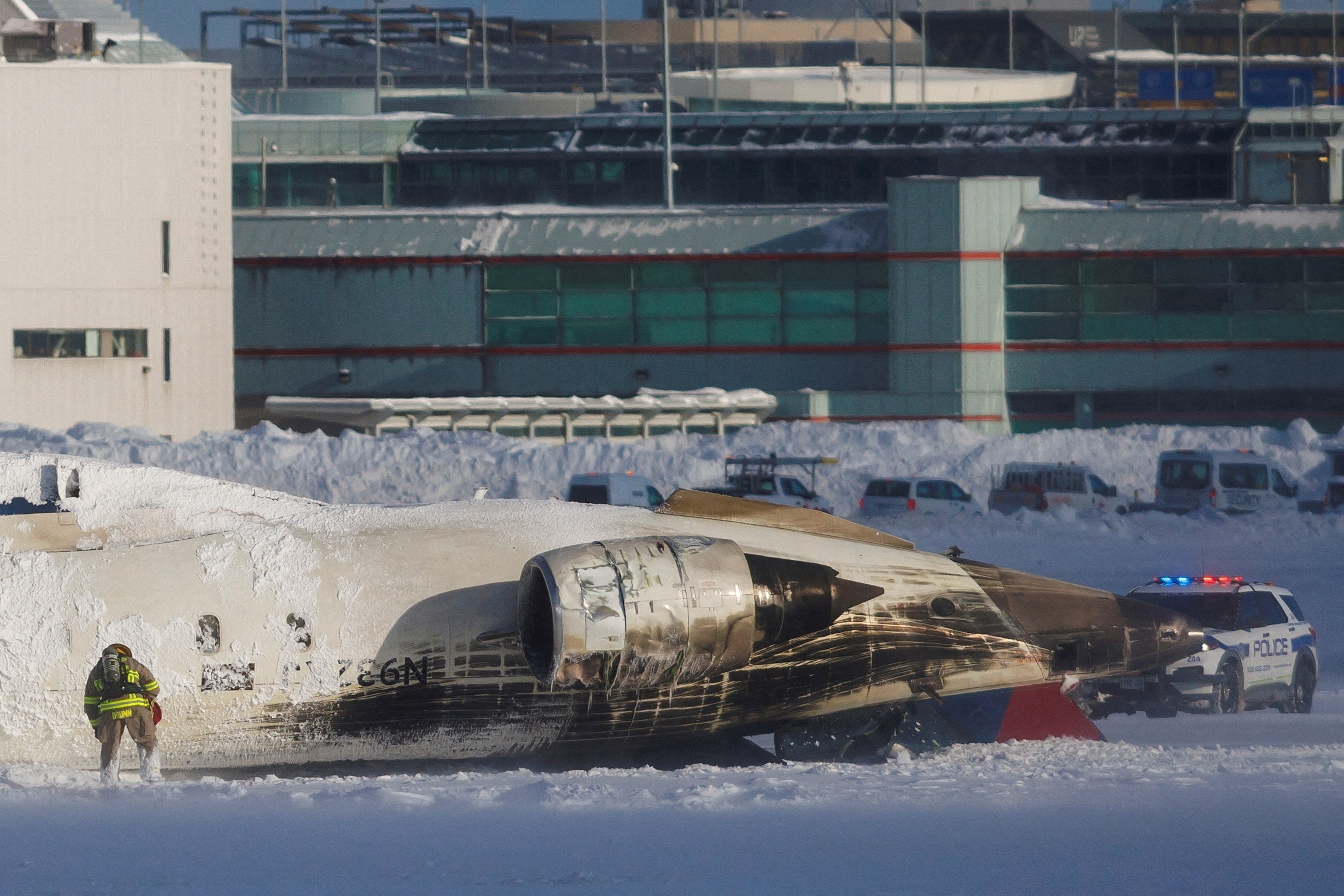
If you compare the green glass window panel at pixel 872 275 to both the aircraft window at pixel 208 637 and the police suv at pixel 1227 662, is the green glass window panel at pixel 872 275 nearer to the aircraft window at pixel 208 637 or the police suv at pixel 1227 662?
the police suv at pixel 1227 662

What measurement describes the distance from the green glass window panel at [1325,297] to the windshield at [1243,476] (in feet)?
61.0

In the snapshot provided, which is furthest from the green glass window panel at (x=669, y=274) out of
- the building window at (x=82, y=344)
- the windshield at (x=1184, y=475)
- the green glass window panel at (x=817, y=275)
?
the windshield at (x=1184, y=475)

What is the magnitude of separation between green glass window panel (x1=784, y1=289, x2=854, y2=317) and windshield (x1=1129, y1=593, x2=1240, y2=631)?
39.0 metres

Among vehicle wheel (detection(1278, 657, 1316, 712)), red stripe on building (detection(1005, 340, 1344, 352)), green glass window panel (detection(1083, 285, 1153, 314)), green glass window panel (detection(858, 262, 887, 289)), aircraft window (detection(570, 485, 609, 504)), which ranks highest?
green glass window panel (detection(858, 262, 887, 289))

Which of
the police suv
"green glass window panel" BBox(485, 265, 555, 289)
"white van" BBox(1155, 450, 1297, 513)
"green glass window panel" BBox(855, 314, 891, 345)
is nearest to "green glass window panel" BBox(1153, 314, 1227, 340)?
"green glass window panel" BBox(855, 314, 891, 345)

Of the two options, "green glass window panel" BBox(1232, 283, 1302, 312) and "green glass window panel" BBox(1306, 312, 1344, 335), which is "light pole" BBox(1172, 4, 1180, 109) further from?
"green glass window panel" BBox(1306, 312, 1344, 335)

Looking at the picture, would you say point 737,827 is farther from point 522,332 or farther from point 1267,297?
point 1267,297

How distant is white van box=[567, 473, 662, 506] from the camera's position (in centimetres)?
4034

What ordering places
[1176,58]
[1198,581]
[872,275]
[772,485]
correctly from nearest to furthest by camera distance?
[1198,581]
[772,485]
[872,275]
[1176,58]

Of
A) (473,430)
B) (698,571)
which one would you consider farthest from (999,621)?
(473,430)

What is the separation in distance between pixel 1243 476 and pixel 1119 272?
58.1 ft

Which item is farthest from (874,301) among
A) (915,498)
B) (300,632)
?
(300,632)

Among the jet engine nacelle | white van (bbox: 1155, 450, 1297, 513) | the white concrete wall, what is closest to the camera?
the jet engine nacelle

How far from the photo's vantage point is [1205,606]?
23.2m
